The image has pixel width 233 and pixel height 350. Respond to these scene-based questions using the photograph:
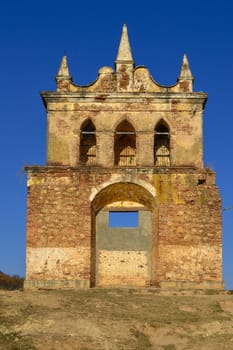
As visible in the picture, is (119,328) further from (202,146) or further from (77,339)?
(202,146)

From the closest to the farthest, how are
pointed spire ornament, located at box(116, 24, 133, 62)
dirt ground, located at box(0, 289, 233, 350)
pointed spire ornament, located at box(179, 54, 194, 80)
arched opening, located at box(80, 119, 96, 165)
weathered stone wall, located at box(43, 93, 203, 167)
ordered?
dirt ground, located at box(0, 289, 233, 350) < weathered stone wall, located at box(43, 93, 203, 167) < pointed spire ornament, located at box(179, 54, 194, 80) < pointed spire ornament, located at box(116, 24, 133, 62) < arched opening, located at box(80, 119, 96, 165)

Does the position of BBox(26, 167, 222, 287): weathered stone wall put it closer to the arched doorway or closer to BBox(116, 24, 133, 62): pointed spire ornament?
the arched doorway

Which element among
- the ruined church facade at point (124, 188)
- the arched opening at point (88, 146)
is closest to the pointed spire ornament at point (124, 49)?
the ruined church facade at point (124, 188)

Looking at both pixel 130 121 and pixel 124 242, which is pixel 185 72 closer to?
pixel 130 121

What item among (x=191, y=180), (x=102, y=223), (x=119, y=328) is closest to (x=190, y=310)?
(x=119, y=328)

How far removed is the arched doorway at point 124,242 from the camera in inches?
899

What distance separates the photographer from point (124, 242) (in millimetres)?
23594

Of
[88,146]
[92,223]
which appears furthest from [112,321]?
[88,146]

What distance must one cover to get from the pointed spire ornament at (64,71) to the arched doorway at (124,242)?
4.10 metres

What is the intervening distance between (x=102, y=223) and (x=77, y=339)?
8933mm

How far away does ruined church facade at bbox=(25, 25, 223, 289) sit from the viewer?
2098 centimetres

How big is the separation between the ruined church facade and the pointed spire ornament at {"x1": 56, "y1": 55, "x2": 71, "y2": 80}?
0.03 meters

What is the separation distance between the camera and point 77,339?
1489 cm

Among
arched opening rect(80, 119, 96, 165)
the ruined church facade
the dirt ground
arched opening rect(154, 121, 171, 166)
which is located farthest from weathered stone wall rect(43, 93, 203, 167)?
the dirt ground
